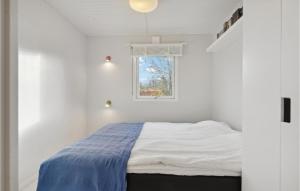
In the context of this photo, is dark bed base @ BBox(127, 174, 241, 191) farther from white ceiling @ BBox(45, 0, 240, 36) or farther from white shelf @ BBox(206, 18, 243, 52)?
white ceiling @ BBox(45, 0, 240, 36)

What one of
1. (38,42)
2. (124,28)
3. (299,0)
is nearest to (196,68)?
(124,28)

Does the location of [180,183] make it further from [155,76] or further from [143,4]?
[155,76]

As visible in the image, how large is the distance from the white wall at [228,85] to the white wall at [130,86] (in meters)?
0.27

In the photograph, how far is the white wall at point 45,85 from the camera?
2.57 meters

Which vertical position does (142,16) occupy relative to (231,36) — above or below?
above

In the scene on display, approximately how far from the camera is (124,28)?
4.15 meters

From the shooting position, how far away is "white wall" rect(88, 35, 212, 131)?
14.8 ft

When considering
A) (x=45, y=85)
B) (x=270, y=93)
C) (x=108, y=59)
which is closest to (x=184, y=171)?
(x=270, y=93)

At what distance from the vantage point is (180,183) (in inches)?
69.2

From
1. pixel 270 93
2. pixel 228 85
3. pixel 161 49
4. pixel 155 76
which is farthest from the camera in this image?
pixel 155 76

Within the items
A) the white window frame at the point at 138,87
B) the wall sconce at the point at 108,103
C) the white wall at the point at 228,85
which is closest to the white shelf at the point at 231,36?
the white wall at the point at 228,85

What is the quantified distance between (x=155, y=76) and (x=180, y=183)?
3.10 meters

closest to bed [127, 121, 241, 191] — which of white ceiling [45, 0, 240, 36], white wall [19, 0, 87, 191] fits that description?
white wall [19, 0, 87, 191]

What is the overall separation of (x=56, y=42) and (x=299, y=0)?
3.14 meters
